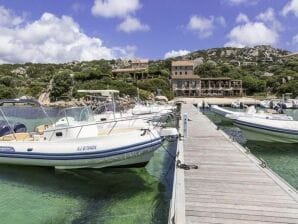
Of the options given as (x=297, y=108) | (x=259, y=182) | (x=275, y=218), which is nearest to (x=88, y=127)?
(x=259, y=182)

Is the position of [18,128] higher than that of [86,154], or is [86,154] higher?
[18,128]

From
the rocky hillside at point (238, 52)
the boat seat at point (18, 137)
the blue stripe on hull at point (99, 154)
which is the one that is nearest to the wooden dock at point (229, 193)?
the blue stripe on hull at point (99, 154)

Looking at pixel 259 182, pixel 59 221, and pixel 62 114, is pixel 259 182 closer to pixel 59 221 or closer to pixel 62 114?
pixel 59 221

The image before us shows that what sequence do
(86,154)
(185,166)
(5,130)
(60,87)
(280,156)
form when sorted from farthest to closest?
(60,87) → (280,156) → (5,130) → (86,154) → (185,166)

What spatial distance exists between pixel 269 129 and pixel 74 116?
8956 mm

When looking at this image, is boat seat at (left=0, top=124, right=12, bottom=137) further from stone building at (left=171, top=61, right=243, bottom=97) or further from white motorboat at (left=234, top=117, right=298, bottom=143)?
stone building at (left=171, top=61, right=243, bottom=97)

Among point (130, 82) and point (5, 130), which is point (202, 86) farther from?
point (5, 130)

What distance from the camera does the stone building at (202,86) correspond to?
254 ft

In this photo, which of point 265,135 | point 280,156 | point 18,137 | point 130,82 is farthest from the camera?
point 130,82

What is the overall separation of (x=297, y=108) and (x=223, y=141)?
136 ft

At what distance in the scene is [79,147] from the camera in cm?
1106

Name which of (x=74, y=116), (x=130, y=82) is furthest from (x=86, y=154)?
(x=130, y=82)

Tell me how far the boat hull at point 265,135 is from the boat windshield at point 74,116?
25.7 feet

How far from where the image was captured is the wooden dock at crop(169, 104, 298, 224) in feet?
19.4
